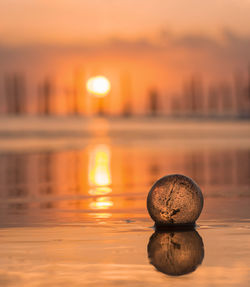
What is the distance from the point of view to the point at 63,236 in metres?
13.1

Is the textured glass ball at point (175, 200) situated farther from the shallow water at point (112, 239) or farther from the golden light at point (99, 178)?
the golden light at point (99, 178)

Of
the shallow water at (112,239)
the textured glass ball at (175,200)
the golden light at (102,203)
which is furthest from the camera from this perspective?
the golden light at (102,203)

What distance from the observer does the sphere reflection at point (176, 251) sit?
411 inches

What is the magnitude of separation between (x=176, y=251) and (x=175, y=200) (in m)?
2.00

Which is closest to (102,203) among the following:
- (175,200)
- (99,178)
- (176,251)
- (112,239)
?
(175,200)

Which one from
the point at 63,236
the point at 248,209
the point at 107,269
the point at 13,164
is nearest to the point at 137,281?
the point at 107,269

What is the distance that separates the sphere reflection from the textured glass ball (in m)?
0.30

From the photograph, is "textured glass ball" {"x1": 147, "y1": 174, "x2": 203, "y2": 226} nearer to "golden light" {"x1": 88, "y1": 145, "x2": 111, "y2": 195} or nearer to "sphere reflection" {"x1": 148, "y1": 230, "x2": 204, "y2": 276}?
"sphere reflection" {"x1": 148, "y1": 230, "x2": 204, "y2": 276}

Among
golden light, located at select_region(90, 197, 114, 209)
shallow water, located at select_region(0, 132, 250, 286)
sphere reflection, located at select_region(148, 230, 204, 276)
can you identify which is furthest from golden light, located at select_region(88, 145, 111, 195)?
sphere reflection, located at select_region(148, 230, 204, 276)

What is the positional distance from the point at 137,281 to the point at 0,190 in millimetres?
13854

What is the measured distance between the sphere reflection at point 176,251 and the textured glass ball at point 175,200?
0.97 feet

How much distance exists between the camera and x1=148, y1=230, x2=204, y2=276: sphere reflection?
10.4 meters

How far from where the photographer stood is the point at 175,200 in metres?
13.6

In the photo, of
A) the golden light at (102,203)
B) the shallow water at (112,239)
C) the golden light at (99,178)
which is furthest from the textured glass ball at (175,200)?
the golden light at (99,178)
